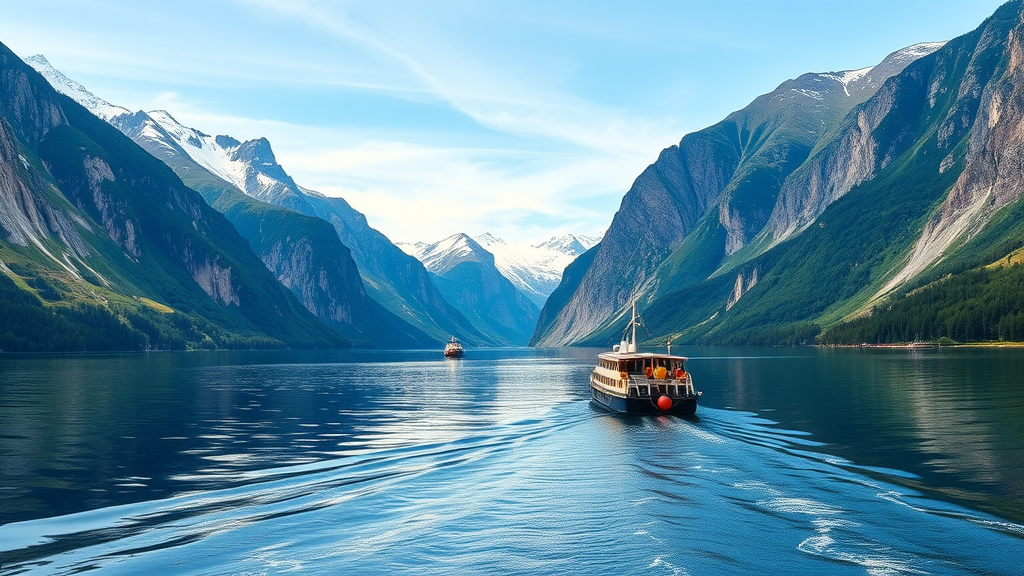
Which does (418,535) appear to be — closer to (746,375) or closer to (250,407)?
(250,407)

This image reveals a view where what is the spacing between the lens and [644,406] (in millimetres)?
93500

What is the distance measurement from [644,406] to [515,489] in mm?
46581

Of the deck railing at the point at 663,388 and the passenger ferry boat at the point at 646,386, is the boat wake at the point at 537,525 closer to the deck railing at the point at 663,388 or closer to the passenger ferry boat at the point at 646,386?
the passenger ferry boat at the point at 646,386

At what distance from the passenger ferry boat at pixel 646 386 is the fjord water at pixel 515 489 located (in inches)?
121

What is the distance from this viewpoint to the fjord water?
3416 centimetres

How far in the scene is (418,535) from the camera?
3825 centimetres

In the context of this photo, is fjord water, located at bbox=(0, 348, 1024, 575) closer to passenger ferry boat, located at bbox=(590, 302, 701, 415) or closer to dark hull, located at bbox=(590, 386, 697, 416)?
dark hull, located at bbox=(590, 386, 697, 416)

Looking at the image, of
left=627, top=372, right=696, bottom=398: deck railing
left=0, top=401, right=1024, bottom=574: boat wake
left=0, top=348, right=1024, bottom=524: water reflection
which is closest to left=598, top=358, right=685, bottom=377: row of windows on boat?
left=627, top=372, right=696, bottom=398: deck railing

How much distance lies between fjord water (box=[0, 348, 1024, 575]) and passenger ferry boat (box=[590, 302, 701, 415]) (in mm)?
3082

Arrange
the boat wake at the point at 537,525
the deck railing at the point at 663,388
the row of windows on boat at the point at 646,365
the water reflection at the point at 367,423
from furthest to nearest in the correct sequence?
the row of windows on boat at the point at 646,365 < the deck railing at the point at 663,388 < the water reflection at the point at 367,423 < the boat wake at the point at 537,525

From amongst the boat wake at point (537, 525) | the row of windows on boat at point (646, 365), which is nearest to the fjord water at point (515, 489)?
the boat wake at point (537, 525)

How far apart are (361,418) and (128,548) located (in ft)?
180

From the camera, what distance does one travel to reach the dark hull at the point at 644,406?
9012cm

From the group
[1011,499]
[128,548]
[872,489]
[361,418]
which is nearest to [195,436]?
[361,418]
